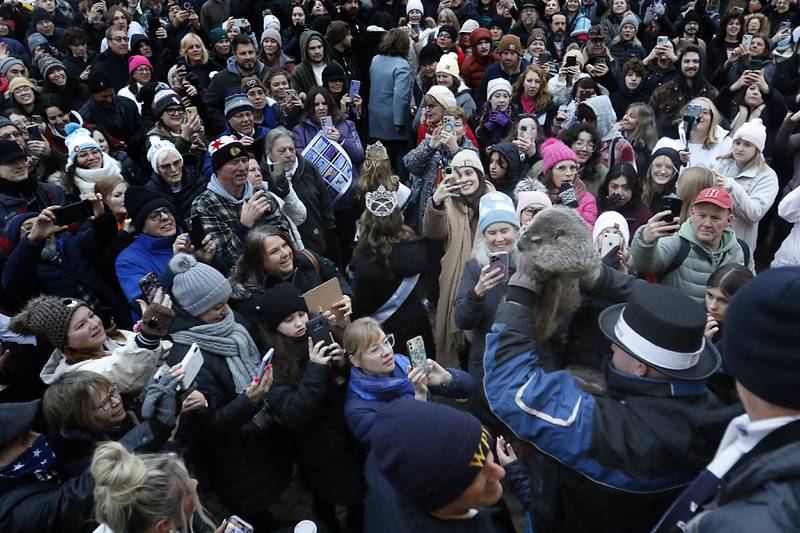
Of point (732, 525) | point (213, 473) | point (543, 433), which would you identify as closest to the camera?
point (732, 525)

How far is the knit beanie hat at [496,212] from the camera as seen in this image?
3467mm

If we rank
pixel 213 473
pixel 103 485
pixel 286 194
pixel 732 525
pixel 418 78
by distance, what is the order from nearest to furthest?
pixel 732 525 → pixel 103 485 → pixel 213 473 → pixel 286 194 → pixel 418 78

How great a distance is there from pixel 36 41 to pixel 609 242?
844 cm

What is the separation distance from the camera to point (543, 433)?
1.80 meters

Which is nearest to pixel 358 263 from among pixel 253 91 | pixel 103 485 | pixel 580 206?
pixel 580 206

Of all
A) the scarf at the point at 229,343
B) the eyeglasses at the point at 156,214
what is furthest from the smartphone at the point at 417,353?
the eyeglasses at the point at 156,214

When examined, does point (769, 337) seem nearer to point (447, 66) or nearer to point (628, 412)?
point (628, 412)

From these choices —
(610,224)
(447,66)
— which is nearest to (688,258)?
(610,224)

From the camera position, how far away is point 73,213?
3672mm

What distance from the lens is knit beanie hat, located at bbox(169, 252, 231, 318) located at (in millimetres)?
3072

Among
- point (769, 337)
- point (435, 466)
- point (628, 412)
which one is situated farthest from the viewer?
point (628, 412)

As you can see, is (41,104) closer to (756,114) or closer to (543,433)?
(543,433)

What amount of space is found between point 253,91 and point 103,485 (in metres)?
4.80

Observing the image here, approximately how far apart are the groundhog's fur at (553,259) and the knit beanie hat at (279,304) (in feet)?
4.40
